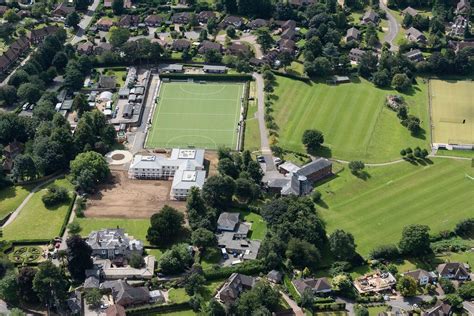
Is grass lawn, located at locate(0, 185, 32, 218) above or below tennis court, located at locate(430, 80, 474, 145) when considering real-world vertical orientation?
below

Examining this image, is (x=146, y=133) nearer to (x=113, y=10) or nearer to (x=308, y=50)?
(x=308, y=50)

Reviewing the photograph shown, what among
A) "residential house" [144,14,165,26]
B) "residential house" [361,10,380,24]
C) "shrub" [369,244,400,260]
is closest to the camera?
"shrub" [369,244,400,260]

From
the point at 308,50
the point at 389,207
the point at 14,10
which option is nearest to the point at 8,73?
the point at 14,10

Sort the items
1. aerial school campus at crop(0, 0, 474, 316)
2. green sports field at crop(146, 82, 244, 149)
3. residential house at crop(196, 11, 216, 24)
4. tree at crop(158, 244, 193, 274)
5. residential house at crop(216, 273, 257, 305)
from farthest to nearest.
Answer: residential house at crop(196, 11, 216, 24) → green sports field at crop(146, 82, 244, 149) → tree at crop(158, 244, 193, 274) → aerial school campus at crop(0, 0, 474, 316) → residential house at crop(216, 273, 257, 305)

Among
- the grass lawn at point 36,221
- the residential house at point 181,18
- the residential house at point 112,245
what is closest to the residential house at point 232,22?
the residential house at point 181,18

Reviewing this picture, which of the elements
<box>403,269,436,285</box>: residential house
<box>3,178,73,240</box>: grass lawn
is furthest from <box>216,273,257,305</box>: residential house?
<box>3,178,73,240</box>: grass lawn

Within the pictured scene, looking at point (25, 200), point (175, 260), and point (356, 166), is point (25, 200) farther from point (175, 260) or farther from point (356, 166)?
point (356, 166)

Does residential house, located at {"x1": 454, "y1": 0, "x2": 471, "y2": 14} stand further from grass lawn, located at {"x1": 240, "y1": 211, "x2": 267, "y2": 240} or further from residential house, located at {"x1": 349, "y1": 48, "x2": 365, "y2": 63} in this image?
grass lawn, located at {"x1": 240, "y1": 211, "x2": 267, "y2": 240}

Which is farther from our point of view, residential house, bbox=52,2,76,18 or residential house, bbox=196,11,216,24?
residential house, bbox=52,2,76,18
